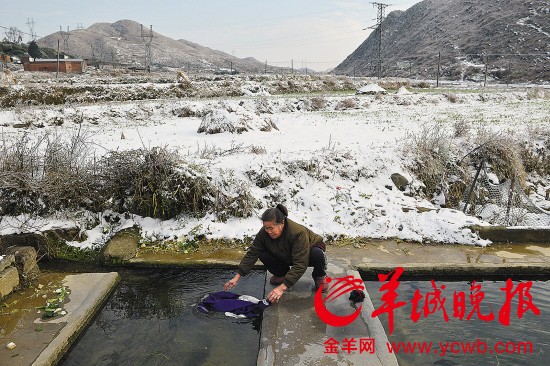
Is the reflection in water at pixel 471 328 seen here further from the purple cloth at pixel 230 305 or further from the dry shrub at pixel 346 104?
the dry shrub at pixel 346 104

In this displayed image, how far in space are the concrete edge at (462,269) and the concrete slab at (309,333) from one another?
3.70ft

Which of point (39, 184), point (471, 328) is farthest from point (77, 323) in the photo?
point (471, 328)

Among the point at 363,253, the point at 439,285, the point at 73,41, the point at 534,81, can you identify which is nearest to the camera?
the point at 439,285

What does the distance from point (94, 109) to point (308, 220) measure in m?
13.7

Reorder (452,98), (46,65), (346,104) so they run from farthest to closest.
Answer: (46,65), (452,98), (346,104)

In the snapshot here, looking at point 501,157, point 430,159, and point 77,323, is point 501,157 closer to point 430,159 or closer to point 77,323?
point 430,159

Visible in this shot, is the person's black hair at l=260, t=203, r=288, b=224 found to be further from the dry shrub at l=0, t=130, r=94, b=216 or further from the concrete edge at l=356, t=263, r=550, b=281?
the dry shrub at l=0, t=130, r=94, b=216

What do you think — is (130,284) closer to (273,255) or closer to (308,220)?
(273,255)

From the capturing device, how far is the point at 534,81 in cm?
4791

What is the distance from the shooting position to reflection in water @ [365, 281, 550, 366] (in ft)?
11.8

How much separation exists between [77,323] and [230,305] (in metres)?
1.77

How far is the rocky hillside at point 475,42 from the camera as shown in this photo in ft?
194

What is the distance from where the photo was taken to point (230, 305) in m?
4.25

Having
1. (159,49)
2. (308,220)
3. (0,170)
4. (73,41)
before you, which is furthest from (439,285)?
(73,41)
